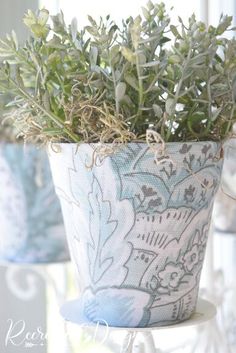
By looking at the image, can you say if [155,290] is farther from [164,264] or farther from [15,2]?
[15,2]

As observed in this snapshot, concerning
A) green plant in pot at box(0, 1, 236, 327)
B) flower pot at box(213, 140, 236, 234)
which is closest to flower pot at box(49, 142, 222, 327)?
green plant in pot at box(0, 1, 236, 327)

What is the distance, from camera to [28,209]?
0.64 m

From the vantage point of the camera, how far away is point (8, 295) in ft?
1.98

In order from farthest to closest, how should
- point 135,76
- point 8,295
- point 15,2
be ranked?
point 15,2 < point 8,295 < point 135,76

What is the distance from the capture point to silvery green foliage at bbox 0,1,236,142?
39 centimetres

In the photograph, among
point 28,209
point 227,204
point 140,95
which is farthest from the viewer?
point 227,204

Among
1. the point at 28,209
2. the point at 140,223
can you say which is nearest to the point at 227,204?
the point at 28,209

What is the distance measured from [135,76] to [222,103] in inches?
2.6

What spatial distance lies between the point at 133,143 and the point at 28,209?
267 millimetres

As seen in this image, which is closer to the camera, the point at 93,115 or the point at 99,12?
the point at 93,115

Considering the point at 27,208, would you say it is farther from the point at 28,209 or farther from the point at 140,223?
the point at 140,223

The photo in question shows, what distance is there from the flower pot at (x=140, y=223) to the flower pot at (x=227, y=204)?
310mm

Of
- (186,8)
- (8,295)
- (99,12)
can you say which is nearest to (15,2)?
(99,12)

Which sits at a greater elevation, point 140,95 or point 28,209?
point 140,95
